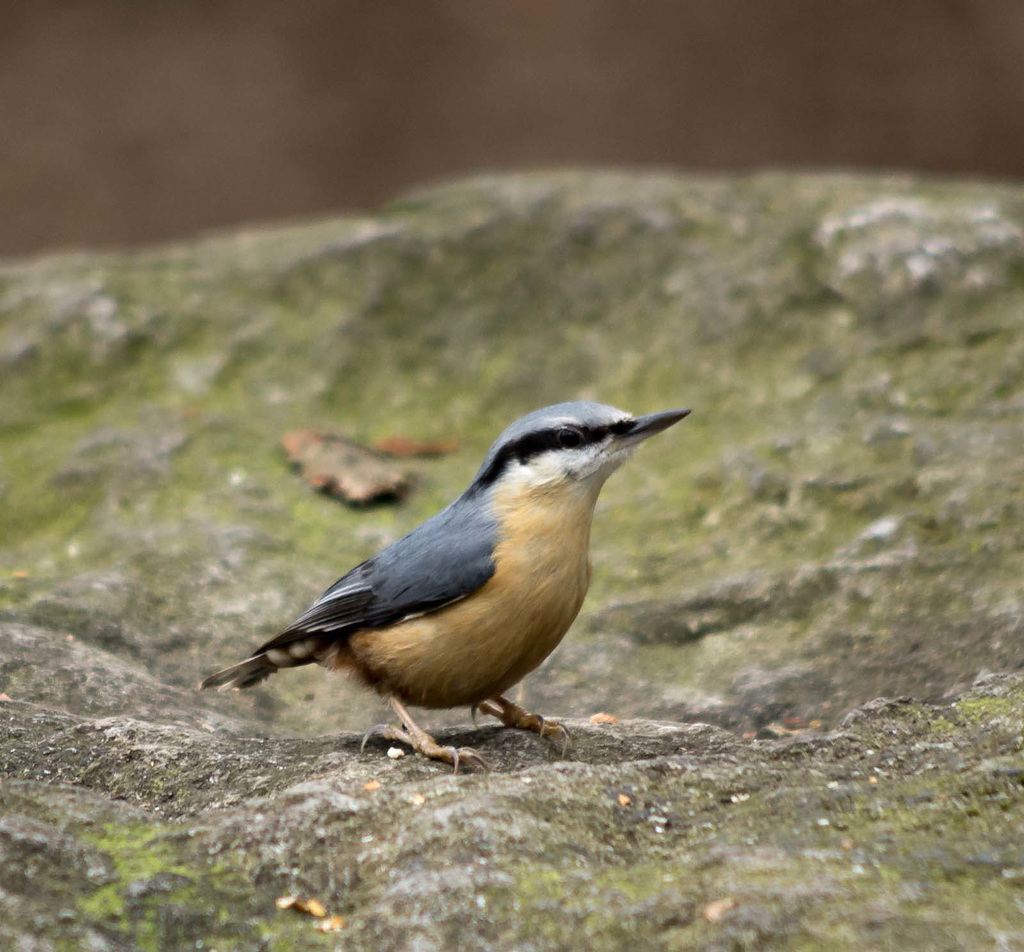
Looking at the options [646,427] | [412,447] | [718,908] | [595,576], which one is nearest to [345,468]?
[412,447]

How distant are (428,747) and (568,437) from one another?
3.21 feet

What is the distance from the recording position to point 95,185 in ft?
32.5

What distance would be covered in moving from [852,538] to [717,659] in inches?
29.9

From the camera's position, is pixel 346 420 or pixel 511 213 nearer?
pixel 346 420

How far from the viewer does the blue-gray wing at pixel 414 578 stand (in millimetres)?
3344

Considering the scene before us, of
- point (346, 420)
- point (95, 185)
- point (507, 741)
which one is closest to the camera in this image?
point (507, 741)

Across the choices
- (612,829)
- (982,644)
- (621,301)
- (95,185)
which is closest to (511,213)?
(621,301)

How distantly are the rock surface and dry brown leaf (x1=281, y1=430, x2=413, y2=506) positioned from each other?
0.10 meters

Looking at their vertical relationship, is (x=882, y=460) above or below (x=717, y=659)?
above

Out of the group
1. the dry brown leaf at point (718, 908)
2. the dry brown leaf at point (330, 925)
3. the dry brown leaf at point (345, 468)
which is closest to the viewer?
the dry brown leaf at point (718, 908)

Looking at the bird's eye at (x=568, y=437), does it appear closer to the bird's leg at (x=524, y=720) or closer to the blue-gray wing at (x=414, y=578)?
the blue-gray wing at (x=414, y=578)

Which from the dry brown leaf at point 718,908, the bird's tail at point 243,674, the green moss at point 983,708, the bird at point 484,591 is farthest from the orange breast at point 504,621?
the dry brown leaf at point 718,908

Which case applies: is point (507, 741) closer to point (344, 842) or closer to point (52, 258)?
point (344, 842)

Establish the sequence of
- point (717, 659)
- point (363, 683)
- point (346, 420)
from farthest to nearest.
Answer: point (346, 420)
point (717, 659)
point (363, 683)
